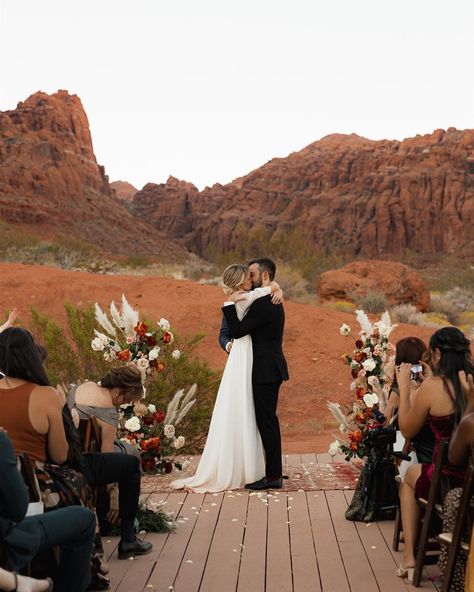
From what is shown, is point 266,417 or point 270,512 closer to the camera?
point 270,512

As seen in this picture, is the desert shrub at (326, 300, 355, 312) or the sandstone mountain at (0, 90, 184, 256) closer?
the desert shrub at (326, 300, 355, 312)

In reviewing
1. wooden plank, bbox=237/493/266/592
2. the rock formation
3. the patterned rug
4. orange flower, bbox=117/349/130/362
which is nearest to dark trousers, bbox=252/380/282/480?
the patterned rug

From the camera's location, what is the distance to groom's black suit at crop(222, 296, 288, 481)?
7.59 meters

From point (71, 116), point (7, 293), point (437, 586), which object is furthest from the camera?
point (71, 116)

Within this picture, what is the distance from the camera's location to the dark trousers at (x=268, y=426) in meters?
7.59

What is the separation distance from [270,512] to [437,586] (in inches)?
83.7

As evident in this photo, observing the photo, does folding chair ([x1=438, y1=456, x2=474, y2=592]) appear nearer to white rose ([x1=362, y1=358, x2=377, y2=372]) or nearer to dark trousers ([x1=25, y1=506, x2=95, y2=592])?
dark trousers ([x1=25, y1=506, x2=95, y2=592])

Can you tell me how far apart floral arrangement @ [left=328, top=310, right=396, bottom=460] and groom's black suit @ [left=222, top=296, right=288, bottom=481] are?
66cm

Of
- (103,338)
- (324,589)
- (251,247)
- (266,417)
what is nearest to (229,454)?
(266,417)

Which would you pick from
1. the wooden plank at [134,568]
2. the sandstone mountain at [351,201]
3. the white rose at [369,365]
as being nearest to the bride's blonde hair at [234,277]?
the white rose at [369,365]

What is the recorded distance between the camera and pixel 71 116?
310ft

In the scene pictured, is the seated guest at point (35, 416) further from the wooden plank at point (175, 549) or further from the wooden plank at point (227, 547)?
the wooden plank at point (227, 547)

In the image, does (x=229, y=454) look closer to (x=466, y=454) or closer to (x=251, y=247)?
(x=466, y=454)

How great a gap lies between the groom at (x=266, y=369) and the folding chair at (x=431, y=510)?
268 centimetres
